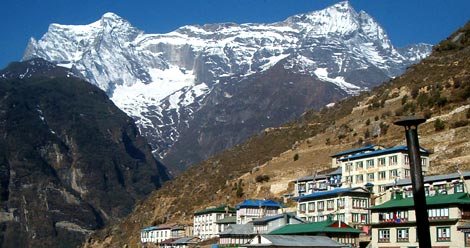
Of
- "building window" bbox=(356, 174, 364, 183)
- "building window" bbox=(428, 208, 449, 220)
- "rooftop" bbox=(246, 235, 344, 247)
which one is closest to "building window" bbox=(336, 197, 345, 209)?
"building window" bbox=(356, 174, 364, 183)

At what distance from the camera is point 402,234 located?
69.1 metres

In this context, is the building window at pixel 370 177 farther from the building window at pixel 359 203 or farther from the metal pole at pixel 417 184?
the metal pole at pixel 417 184

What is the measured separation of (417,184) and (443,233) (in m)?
50.5

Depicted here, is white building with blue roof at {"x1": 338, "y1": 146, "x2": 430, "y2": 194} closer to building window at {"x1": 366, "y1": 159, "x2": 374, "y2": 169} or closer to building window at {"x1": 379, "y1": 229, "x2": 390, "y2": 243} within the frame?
building window at {"x1": 366, "y1": 159, "x2": 374, "y2": 169}

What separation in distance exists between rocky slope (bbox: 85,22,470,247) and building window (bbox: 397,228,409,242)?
87.5 feet

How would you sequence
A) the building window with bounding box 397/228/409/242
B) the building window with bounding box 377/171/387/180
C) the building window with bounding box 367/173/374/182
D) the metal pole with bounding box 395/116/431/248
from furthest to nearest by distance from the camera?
the building window with bounding box 367/173/374/182
the building window with bounding box 377/171/387/180
the building window with bounding box 397/228/409/242
the metal pole with bounding box 395/116/431/248

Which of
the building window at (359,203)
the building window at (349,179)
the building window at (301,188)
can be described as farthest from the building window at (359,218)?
the building window at (301,188)

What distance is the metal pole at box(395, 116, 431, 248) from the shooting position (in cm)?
1695

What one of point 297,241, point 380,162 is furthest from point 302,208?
point 297,241

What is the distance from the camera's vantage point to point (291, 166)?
138 metres

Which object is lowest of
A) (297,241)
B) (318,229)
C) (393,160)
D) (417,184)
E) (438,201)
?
(417,184)

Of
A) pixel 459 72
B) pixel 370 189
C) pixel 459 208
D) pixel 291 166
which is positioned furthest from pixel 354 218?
pixel 459 72

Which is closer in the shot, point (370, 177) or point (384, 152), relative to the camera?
point (384, 152)

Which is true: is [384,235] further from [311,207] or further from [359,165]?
[359,165]
